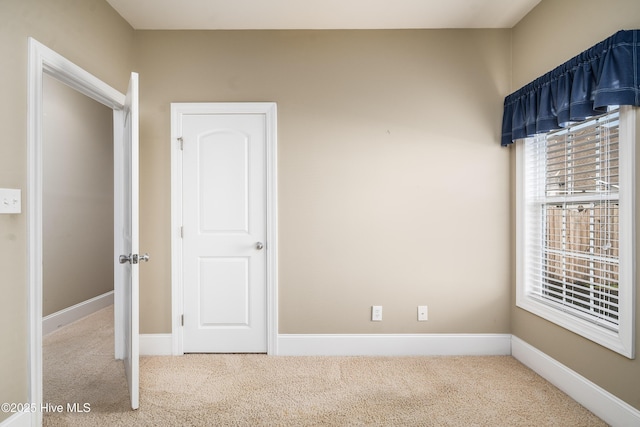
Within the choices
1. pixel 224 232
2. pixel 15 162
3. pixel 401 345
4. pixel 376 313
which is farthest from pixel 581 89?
pixel 15 162

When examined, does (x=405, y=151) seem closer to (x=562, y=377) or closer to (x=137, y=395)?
(x=562, y=377)

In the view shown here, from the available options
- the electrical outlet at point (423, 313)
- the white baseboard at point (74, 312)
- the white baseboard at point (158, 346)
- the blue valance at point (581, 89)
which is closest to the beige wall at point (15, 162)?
the white baseboard at point (158, 346)

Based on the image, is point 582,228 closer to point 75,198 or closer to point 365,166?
point 365,166

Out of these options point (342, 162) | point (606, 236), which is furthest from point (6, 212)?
point (606, 236)

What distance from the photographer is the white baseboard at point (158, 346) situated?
2.90 m

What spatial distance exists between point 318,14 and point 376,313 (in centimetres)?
239

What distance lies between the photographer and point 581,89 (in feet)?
6.74

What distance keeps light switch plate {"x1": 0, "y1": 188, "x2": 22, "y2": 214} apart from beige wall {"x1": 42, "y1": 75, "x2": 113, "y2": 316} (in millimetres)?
2236

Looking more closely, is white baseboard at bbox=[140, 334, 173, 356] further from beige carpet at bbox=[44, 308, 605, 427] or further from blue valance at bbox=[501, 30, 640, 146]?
blue valance at bbox=[501, 30, 640, 146]

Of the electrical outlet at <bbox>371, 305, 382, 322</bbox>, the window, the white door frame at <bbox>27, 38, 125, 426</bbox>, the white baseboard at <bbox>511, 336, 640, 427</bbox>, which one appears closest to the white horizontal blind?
the window

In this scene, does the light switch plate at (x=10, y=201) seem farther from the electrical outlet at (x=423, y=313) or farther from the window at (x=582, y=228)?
the window at (x=582, y=228)

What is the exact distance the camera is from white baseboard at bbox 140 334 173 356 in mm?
2900

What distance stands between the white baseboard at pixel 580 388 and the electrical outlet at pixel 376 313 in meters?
1.10

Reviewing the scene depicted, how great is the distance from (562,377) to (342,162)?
7.04ft
